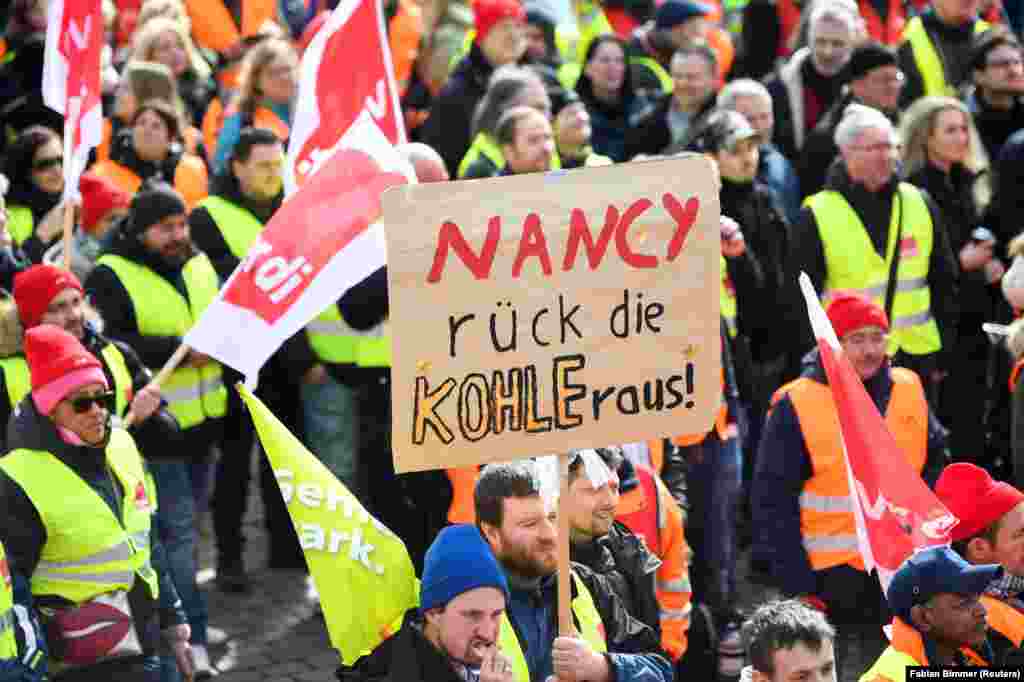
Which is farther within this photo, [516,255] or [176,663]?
[176,663]

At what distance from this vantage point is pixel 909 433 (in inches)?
291

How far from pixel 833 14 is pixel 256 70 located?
3.18 m

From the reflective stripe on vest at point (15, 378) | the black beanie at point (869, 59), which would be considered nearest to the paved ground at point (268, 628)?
the reflective stripe on vest at point (15, 378)

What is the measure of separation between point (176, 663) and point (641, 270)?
2.34 meters

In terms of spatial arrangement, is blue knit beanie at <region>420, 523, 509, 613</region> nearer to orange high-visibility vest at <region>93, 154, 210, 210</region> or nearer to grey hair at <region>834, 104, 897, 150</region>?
grey hair at <region>834, 104, 897, 150</region>

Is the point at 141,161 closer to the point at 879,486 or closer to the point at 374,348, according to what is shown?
the point at 374,348

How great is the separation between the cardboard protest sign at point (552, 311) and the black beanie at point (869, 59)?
17.8 ft

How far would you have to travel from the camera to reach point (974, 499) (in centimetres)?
648

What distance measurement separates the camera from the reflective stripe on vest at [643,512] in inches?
264

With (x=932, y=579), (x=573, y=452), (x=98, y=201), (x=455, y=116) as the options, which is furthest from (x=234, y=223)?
(x=932, y=579)

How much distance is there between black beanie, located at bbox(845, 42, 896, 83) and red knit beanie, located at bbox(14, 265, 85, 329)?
4821 mm

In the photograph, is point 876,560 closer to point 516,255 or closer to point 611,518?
point 611,518

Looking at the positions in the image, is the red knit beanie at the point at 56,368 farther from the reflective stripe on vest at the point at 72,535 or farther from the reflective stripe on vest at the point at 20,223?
Answer: the reflective stripe on vest at the point at 20,223

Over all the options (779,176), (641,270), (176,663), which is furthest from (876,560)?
(779,176)
